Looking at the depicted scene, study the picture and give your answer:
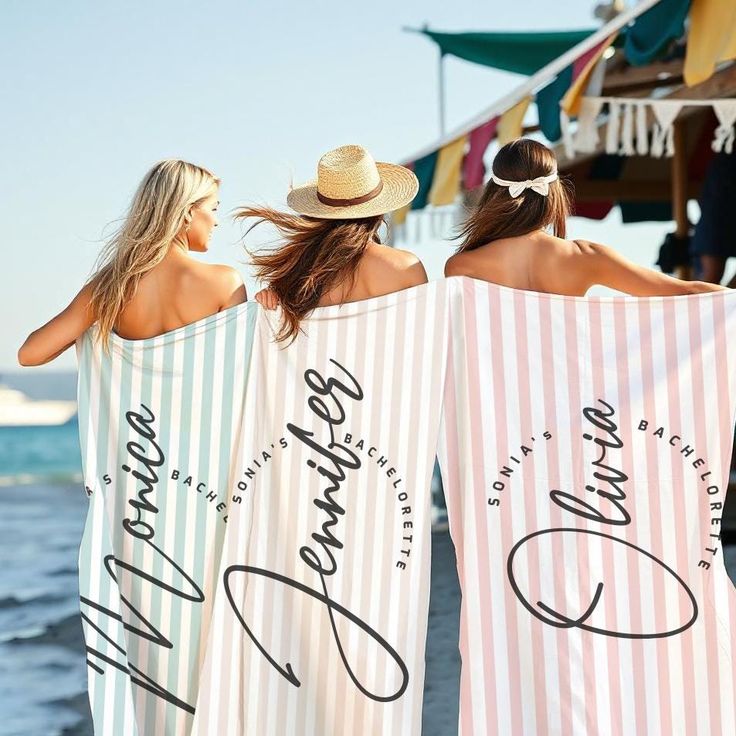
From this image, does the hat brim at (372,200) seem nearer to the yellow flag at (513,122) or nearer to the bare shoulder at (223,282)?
the bare shoulder at (223,282)

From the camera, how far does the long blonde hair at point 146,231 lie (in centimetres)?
300

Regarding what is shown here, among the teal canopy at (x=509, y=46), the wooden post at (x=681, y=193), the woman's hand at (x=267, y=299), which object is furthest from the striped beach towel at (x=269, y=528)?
the teal canopy at (x=509, y=46)

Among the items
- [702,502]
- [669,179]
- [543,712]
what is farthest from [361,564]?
[669,179]

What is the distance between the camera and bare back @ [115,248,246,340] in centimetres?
304

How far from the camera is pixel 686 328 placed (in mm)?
3010

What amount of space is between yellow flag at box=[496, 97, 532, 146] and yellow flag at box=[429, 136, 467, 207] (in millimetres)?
900

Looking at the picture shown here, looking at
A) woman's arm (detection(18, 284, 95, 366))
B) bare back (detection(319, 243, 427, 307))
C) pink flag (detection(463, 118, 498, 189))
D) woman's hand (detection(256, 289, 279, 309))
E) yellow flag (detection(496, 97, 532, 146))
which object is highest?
bare back (detection(319, 243, 427, 307))

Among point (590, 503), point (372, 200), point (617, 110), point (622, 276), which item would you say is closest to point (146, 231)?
point (372, 200)

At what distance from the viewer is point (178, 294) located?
3.05 metres

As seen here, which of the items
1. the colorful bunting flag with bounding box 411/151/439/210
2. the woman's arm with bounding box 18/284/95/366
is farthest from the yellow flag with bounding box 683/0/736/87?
the colorful bunting flag with bounding box 411/151/439/210

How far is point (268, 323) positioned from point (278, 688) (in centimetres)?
101

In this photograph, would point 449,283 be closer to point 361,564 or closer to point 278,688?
point 361,564

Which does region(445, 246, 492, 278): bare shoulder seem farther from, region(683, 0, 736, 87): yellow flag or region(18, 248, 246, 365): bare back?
region(683, 0, 736, 87): yellow flag

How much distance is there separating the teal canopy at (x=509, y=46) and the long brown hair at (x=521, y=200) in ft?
22.1
